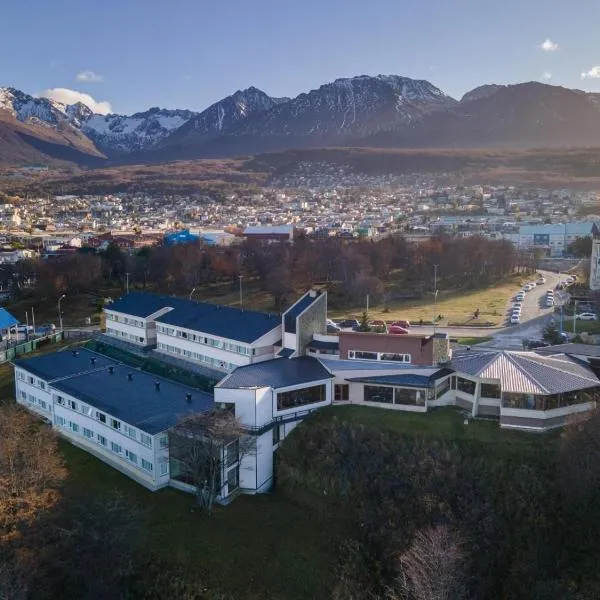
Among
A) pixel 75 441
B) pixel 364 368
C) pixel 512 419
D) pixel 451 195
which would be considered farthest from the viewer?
pixel 451 195

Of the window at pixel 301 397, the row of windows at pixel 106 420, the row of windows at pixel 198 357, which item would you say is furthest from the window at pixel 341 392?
the row of windows at pixel 106 420

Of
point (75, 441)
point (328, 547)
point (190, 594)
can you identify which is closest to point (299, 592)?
point (328, 547)

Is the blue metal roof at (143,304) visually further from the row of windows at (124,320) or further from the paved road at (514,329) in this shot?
the paved road at (514,329)

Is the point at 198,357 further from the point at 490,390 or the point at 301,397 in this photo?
the point at 490,390

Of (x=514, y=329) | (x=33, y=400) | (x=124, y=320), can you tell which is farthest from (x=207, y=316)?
(x=514, y=329)

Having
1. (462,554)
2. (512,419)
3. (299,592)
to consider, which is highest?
(512,419)

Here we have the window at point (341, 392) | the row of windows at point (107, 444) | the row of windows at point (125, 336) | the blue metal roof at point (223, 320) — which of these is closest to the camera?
the row of windows at point (107, 444)

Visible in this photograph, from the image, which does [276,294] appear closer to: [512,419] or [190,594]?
[512,419]
